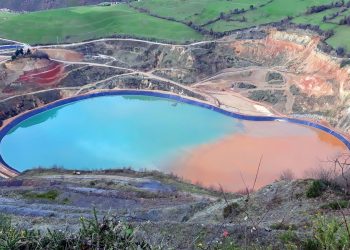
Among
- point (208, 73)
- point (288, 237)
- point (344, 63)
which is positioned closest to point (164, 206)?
point (288, 237)

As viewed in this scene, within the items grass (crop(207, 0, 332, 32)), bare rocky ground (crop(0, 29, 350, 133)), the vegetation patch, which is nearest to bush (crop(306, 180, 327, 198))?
the vegetation patch

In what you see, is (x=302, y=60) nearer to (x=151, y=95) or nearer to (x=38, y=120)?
(x=151, y=95)

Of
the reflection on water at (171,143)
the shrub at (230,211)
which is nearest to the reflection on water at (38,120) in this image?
the reflection on water at (171,143)

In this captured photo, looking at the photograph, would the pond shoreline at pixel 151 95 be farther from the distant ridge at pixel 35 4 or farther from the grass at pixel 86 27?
the distant ridge at pixel 35 4

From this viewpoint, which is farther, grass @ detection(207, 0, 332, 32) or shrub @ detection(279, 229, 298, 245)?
grass @ detection(207, 0, 332, 32)

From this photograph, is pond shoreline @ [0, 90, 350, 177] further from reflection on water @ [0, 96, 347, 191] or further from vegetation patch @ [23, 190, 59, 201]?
vegetation patch @ [23, 190, 59, 201]

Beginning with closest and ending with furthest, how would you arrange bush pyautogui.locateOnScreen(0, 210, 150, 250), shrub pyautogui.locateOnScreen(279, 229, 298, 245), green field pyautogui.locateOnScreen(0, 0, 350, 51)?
1. bush pyautogui.locateOnScreen(0, 210, 150, 250)
2. shrub pyautogui.locateOnScreen(279, 229, 298, 245)
3. green field pyautogui.locateOnScreen(0, 0, 350, 51)
